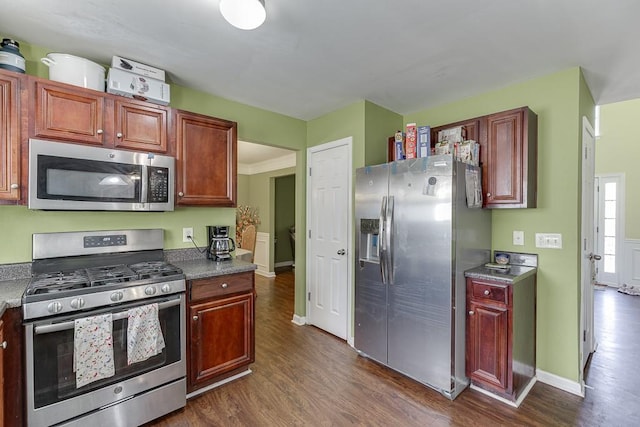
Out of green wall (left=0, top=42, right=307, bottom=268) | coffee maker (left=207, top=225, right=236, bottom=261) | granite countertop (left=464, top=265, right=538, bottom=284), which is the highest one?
green wall (left=0, top=42, right=307, bottom=268)

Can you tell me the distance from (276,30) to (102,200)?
159 cm

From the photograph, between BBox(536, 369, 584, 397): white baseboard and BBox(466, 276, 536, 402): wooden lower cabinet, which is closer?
BBox(466, 276, 536, 402): wooden lower cabinet

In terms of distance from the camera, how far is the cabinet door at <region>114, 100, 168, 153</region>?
2111mm

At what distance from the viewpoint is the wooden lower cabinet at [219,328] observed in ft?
7.03

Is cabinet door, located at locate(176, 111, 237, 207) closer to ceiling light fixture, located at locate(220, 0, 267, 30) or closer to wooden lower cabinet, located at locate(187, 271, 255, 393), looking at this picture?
wooden lower cabinet, located at locate(187, 271, 255, 393)

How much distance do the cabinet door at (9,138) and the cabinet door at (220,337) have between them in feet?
4.19

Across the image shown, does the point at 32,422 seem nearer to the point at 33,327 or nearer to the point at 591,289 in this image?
the point at 33,327

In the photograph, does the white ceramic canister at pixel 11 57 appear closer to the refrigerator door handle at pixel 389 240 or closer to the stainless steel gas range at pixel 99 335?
the stainless steel gas range at pixel 99 335

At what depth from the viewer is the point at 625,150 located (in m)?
5.13

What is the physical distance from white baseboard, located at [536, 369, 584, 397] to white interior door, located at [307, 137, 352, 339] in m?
1.68

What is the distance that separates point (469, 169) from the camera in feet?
7.67

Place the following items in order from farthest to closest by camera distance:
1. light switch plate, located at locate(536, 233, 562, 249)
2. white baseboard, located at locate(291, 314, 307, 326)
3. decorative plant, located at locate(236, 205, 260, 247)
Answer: decorative plant, located at locate(236, 205, 260, 247)
white baseboard, located at locate(291, 314, 307, 326)
light switch plate, located at locate(536, 233, 562, 249)

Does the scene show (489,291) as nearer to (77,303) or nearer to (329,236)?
(329,236)

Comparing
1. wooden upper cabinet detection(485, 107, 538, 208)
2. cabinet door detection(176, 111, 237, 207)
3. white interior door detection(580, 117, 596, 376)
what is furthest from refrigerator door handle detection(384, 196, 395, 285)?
white interior door detection(580, 117, 596, 376)
